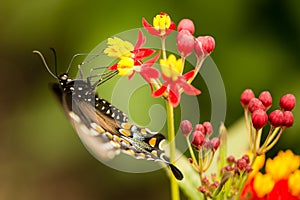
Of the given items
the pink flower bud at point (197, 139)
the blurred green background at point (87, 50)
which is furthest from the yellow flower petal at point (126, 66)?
the blurred green background at point (87, 50)

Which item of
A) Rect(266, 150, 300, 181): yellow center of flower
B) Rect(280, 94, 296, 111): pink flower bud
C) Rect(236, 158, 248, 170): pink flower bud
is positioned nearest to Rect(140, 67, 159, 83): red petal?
Rect(236, 158, 248, 170): pink flower bud

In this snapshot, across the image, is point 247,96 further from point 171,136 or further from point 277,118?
point 171,136

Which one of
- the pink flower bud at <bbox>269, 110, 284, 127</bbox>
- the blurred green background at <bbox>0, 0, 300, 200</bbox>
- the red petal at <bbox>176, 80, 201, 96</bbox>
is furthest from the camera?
the blurred green background at <bbox>0, 0, 300, 200</bbox>

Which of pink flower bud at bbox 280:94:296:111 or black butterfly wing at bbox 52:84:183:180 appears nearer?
black butterfly wing at bbox 52:84:183:180

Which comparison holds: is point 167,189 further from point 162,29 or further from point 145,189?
point 162,29

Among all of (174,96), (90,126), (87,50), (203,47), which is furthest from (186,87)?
(87,50)

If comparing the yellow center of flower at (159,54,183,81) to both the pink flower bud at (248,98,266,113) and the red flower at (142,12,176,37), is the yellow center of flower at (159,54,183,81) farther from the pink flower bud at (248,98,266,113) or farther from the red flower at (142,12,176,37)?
the pink flower bud at (248,98,266,113)

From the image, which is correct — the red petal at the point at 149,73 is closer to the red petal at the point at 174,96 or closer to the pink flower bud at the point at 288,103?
the red petal at the point at 174,96

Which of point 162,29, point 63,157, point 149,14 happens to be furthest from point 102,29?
point 162,29
